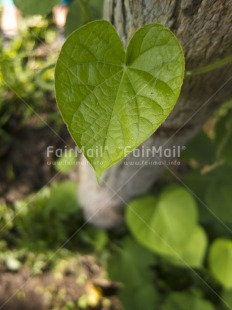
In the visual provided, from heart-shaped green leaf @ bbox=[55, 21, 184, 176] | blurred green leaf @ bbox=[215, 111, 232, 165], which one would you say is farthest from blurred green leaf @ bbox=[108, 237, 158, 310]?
heart-shaped green leaf @ bbox=[55, 21, 184, 176]

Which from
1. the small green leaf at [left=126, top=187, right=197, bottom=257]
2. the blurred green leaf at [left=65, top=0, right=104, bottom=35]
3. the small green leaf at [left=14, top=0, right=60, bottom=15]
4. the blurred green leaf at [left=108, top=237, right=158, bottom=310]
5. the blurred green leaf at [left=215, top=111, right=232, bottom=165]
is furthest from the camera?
the blurred green leaf at [left=108, top=237, right=158, bottom=310]

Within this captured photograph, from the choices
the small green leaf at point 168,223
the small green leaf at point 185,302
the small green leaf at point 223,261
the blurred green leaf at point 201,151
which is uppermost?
the blurred green leaf at point 201,151

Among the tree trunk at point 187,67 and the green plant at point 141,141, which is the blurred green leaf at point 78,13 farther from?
the green plant at point 141,141

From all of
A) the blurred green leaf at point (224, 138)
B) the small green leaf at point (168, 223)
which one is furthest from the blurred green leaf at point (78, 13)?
the small green leaf at point (168, 223)

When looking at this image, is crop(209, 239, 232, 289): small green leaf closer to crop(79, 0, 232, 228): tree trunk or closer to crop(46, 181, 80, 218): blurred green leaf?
crop(79, 0, 232, 228): tree trunk

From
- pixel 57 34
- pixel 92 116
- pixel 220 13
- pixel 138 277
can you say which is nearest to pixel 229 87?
pixel 220 13

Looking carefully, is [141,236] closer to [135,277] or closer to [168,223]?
[168,223]
